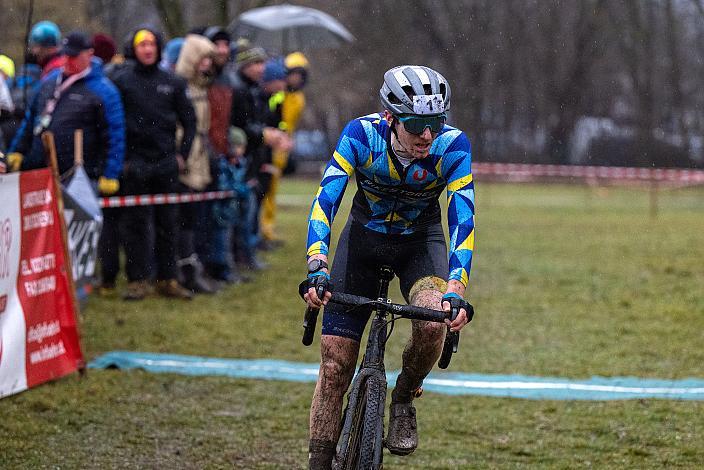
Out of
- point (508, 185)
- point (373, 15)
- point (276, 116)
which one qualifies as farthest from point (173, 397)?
point (373, 15)

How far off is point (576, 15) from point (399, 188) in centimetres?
4052

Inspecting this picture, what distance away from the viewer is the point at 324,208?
5.26 meters

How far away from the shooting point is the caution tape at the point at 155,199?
1073cm

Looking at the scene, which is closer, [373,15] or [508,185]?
[508,185]

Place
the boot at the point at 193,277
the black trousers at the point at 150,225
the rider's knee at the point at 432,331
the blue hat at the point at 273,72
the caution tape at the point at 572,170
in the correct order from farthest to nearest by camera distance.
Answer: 1. the caution tape at the point at 572,170
2. the blue hat at the point at 273,72
3. the boot at the point at 193,277
4. the black trousers at the point at 150,225
5. the rider's knee at the point at 432,331

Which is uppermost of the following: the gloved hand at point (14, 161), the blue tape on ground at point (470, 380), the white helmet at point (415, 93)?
the white helmet at point (415, 93)

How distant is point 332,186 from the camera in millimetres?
5309

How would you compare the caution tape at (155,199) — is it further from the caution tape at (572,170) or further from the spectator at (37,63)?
the caution tape at (572,170)

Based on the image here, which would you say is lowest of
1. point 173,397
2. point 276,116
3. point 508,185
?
point 508,185

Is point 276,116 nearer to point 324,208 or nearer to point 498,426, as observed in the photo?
point 498,426

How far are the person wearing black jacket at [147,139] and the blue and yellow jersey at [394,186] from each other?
5.67 metres

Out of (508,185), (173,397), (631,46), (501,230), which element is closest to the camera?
(173,397)

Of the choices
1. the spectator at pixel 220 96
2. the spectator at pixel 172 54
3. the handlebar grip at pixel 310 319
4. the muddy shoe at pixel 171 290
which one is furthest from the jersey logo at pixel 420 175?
the spectator at pixel 172 54

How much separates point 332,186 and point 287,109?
433 inches
